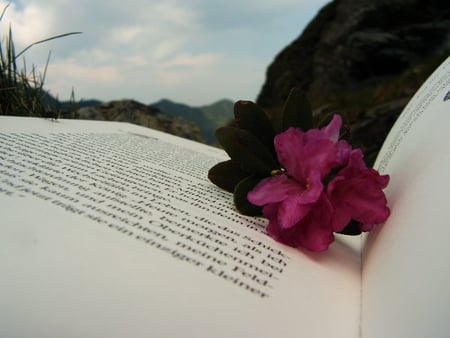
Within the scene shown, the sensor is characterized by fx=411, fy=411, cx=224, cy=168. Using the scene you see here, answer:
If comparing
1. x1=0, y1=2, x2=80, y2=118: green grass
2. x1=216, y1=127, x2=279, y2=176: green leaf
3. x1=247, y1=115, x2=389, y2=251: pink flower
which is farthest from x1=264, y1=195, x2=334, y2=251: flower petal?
x1=0, y1=2, x2=80, y2=118: green grass

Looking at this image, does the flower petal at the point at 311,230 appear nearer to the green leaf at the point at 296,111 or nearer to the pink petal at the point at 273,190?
the pink petal at the point at 273,190

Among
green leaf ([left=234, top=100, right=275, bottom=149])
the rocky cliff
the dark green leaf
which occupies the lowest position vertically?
the dark green leaf

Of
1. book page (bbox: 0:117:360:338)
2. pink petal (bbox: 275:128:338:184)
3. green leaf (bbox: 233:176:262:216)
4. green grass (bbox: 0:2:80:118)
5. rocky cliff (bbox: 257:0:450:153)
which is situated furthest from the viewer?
rocky cliff (bbox: 257:0:450:153)

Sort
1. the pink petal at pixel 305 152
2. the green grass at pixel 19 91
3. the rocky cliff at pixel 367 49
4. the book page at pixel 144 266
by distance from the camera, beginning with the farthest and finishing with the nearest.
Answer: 1. the rocky cliff at pixel 367 49
2. the green grass at pixel 19 91
3. the pink petal at pixel 305 152
4. the book page at pixel 144 266

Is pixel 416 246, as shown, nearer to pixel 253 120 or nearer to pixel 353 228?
pixel 353 228

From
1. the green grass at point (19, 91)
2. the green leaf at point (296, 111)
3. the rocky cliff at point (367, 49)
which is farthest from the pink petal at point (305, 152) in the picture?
the rocky cliff at point (367, 49)

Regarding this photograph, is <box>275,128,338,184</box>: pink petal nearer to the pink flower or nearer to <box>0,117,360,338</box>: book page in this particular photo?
the pink flower

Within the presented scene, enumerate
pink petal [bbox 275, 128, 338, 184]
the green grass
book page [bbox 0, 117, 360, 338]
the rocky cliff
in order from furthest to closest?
the rocky cliff < the green grass < pink petal [bbox 275, 128, 338, 184] < book page [bbox 0, 117, 360, 338]

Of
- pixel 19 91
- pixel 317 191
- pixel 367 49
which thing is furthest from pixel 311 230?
pixel 367 49
